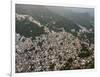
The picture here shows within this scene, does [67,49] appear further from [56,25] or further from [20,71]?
[20,71]

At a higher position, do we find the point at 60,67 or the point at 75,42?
the point at 75,42

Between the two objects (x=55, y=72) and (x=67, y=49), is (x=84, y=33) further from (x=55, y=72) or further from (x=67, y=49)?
(x=55, y=72)

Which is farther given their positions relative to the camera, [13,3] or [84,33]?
[84,33]

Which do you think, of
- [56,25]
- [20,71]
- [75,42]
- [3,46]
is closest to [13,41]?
[3,46]

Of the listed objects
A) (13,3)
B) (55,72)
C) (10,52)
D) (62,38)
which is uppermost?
(13,3)

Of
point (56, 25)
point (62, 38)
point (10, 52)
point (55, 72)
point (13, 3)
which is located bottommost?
point (55, 72)
